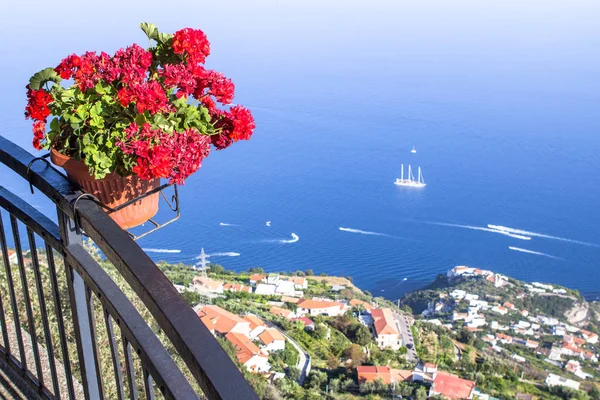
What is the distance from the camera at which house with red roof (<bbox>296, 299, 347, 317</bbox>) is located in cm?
1298

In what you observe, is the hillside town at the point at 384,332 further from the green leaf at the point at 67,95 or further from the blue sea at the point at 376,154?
the green leaf at the point at 67,95

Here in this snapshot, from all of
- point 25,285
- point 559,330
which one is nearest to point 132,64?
point 25,285

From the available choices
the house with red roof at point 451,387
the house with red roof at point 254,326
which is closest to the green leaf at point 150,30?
the house with red roof at point 254,326

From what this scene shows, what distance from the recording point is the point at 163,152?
108cm

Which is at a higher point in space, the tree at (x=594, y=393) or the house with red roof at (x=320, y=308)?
the house with red roof at (x=320, y=308)

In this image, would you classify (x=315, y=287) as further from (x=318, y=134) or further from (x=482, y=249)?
(x=318, y=134)

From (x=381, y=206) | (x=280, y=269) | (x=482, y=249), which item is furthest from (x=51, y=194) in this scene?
(x=381, y=206)

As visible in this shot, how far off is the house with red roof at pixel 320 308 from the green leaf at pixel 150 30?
38.7 feet

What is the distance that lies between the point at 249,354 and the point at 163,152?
27.1 feet

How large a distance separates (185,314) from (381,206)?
26763 mm

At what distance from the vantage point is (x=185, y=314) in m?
0.54

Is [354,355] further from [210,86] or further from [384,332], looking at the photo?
[210,86]

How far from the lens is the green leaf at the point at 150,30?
1313 millimetres

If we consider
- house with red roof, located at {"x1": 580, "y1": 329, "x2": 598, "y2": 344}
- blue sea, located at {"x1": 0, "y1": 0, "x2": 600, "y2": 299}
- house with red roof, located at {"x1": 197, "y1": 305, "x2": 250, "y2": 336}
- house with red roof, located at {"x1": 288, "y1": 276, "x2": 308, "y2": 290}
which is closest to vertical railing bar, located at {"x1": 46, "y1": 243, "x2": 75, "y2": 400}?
blue sea, located at {"x1": 0, "y1": 0, "x2": 600, "y2": 299}
